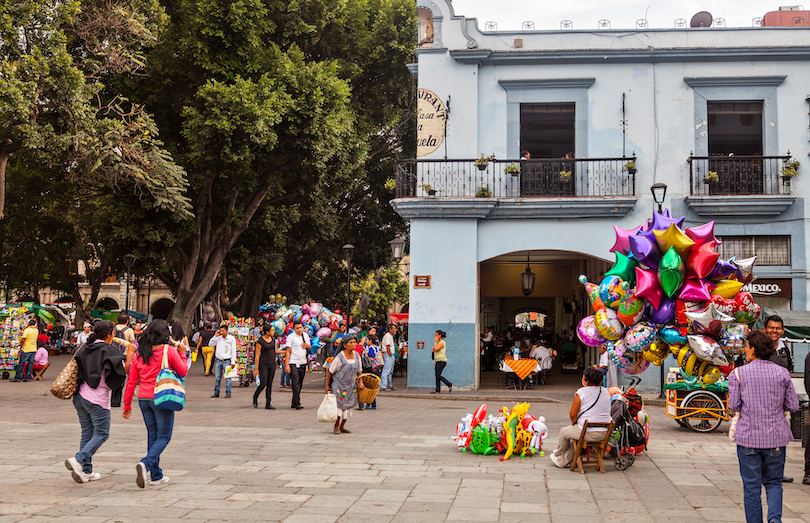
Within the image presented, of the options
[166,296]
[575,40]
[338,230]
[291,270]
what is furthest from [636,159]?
[166,296]

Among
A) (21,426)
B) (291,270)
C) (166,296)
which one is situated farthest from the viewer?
(166,296)

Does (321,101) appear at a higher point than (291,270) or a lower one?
higher

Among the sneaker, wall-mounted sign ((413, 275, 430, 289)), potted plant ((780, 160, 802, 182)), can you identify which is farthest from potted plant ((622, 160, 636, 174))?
the sneaker

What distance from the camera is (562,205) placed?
18016mm

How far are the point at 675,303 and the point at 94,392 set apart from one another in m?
6.56

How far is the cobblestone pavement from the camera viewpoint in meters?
6.50

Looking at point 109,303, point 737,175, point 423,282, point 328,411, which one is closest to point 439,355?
point 423,282

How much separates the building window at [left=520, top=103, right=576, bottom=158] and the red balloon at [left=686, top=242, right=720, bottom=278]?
10498mm

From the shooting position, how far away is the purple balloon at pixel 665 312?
29.1ft

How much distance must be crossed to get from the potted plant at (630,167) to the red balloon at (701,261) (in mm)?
9306

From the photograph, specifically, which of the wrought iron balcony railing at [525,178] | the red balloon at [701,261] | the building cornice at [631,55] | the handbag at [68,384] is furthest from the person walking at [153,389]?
the building cornice at [631,55]

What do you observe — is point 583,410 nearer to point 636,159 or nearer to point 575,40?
point 636,159

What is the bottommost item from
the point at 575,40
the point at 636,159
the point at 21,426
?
the point at 21,426

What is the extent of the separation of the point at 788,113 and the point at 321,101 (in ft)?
39.4
